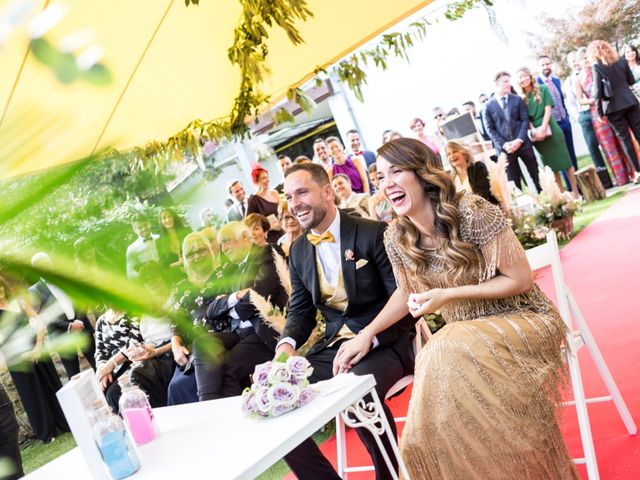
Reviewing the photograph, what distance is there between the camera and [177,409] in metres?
2.70

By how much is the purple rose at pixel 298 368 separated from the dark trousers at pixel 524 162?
735 centimetres

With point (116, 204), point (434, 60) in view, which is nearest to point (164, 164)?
point (116, 204)

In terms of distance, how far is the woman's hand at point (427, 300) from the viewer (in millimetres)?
2238

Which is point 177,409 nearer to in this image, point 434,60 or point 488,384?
point 488,384

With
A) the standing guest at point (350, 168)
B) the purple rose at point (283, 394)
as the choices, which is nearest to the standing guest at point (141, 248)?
the purple rose at point (283, 394)

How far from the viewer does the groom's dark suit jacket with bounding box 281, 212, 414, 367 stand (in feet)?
9.88

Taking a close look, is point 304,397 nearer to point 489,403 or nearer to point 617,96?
point 489,403

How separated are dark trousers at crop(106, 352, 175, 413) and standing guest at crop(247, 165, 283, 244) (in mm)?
1484

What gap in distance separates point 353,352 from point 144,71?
1.29 meters

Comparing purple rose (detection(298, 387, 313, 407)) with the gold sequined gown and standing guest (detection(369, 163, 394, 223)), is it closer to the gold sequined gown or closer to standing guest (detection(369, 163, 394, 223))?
the gold sequined gown

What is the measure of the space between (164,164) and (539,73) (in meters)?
9.47

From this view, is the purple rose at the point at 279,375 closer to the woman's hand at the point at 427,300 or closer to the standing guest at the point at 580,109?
the woman's hand at the point at 427,300

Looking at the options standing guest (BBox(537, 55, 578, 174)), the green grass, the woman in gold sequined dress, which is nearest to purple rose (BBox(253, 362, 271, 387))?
the woman in gold sequined dress

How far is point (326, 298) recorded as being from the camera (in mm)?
3172
